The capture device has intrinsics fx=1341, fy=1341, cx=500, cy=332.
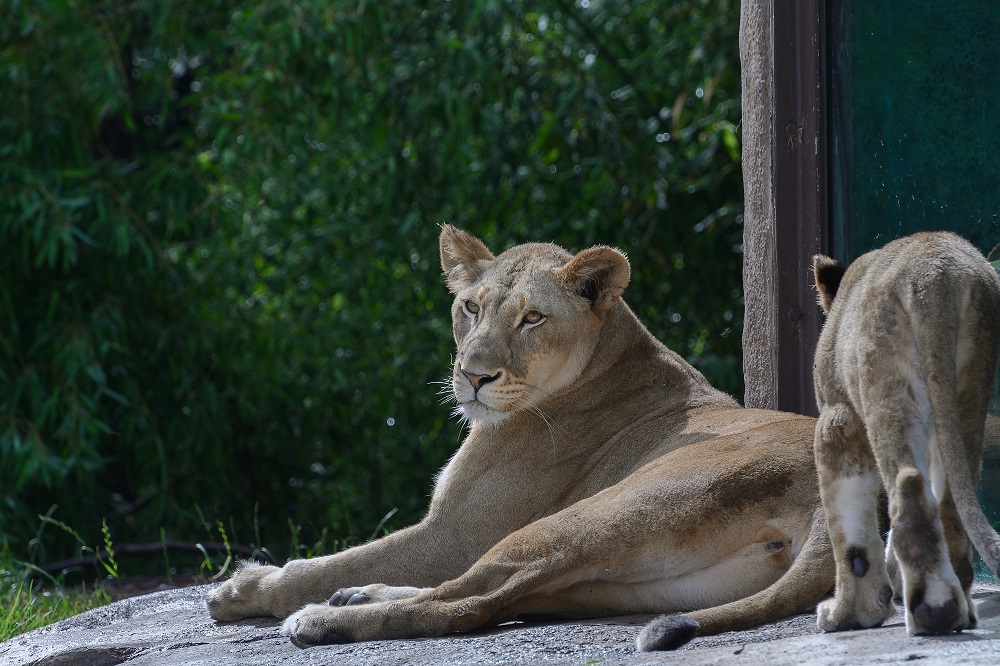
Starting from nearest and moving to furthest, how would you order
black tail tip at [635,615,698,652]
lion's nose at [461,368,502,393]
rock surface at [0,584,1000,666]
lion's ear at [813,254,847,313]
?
rock surface at [0,584,1000,666] → black tail tip at [635,615,698,652] → lion's ear at [813,254,847,313] → lion's nose at [461,368,502,393]

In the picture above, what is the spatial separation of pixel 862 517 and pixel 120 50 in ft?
20.4

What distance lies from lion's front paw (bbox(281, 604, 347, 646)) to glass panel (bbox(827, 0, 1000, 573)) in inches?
71.9

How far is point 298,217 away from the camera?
340 inches

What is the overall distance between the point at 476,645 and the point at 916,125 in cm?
212

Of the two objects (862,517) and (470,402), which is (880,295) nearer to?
(862,517)

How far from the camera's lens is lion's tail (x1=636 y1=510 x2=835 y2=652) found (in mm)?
3188

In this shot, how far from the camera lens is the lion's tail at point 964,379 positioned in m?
2.74

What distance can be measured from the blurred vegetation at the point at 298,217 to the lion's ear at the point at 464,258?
2513 mm

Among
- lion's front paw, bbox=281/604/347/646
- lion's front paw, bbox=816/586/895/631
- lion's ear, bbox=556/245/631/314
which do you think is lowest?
lion's front paw, bbox=816/586/895/631

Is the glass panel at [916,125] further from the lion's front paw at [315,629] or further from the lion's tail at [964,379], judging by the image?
the lion's front paw at [315,629]

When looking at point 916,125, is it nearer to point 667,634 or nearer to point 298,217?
point 667,634

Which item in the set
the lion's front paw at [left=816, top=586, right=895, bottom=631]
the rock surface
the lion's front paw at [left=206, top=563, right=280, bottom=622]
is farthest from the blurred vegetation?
the lion's front paw at [left=816, top=586, right=895, bottom=631]

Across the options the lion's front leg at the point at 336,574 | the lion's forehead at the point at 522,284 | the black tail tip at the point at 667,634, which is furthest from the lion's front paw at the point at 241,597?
the black tail tip at the point at 667,634

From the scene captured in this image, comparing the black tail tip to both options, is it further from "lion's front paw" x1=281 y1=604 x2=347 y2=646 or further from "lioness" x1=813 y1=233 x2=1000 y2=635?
"lion's front paw" x1=281 y1=604 x2=347 y2=646
